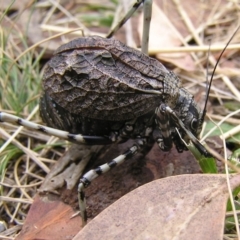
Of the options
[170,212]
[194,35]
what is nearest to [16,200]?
[170,212]

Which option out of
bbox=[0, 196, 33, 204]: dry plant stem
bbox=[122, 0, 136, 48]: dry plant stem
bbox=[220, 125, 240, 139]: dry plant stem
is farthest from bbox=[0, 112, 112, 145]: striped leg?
bbox=[122, 0, 136, 48]: dry plant stem

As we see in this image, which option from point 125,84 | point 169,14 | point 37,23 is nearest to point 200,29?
point 169,14

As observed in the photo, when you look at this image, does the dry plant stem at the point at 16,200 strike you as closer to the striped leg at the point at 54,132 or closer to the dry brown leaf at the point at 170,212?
the striped leg at the point at 54,132

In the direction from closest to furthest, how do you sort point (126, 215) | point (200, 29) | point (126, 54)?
1. point (126, 215)
2. point (126, 54)
3. point (200, 29)

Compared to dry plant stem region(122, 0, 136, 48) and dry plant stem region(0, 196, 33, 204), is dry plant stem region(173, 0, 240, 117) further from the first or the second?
dry plant stem region(0, 196, 33, 204)

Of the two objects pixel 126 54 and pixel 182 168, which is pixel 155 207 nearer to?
pixel 182 168

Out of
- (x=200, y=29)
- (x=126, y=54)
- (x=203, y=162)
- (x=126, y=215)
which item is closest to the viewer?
(x=126, y=215)

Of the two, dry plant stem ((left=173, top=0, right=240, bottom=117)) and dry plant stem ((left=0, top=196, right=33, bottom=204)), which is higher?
dry plant stem ((left=173, top=0, right=240, bottom=117))
